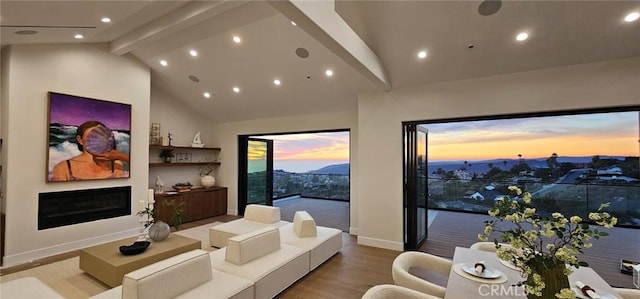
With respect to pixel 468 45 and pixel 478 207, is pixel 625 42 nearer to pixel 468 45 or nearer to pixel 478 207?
pixel 468 45

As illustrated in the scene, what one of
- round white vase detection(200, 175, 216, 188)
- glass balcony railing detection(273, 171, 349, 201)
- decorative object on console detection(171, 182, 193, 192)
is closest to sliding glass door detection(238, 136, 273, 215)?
round white vase detection(200, 175, 216, 188)

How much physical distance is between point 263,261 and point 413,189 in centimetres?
287

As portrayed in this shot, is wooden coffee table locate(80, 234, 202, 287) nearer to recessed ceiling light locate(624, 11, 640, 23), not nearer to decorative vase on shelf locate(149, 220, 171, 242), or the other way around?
decorative vase on shelf locate(149, 220, 171, 242)

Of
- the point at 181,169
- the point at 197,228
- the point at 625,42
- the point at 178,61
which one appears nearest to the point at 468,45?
the point at 625,42

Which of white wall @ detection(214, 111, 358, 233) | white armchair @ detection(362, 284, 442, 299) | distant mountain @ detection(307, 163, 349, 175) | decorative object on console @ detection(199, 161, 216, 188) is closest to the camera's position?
white armchair @ detection(362, 284, 442, 299)

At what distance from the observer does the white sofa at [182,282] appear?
203 centimetres

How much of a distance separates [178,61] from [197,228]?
139 inches

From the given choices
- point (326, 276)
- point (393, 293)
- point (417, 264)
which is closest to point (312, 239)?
point (326, 276)

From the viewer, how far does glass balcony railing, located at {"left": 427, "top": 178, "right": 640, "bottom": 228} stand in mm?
5781

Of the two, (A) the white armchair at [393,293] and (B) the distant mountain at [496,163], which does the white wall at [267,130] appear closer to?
(B) the distant mountain at [496,163]

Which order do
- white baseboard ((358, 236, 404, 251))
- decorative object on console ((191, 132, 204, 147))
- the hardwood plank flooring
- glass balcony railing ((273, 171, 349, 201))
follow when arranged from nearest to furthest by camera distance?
1. the hardwood plank flooring
2. white baseboard ((358, 236, 404, 251))
3. decorative object on console ((191, 132, 204, 147))
4. glass balcony railing ((273, 171, 349, 201))

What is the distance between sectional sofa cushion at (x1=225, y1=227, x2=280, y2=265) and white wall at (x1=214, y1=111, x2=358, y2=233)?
265 cm

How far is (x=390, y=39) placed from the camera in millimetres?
3680

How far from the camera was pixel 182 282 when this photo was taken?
7.43 feet
